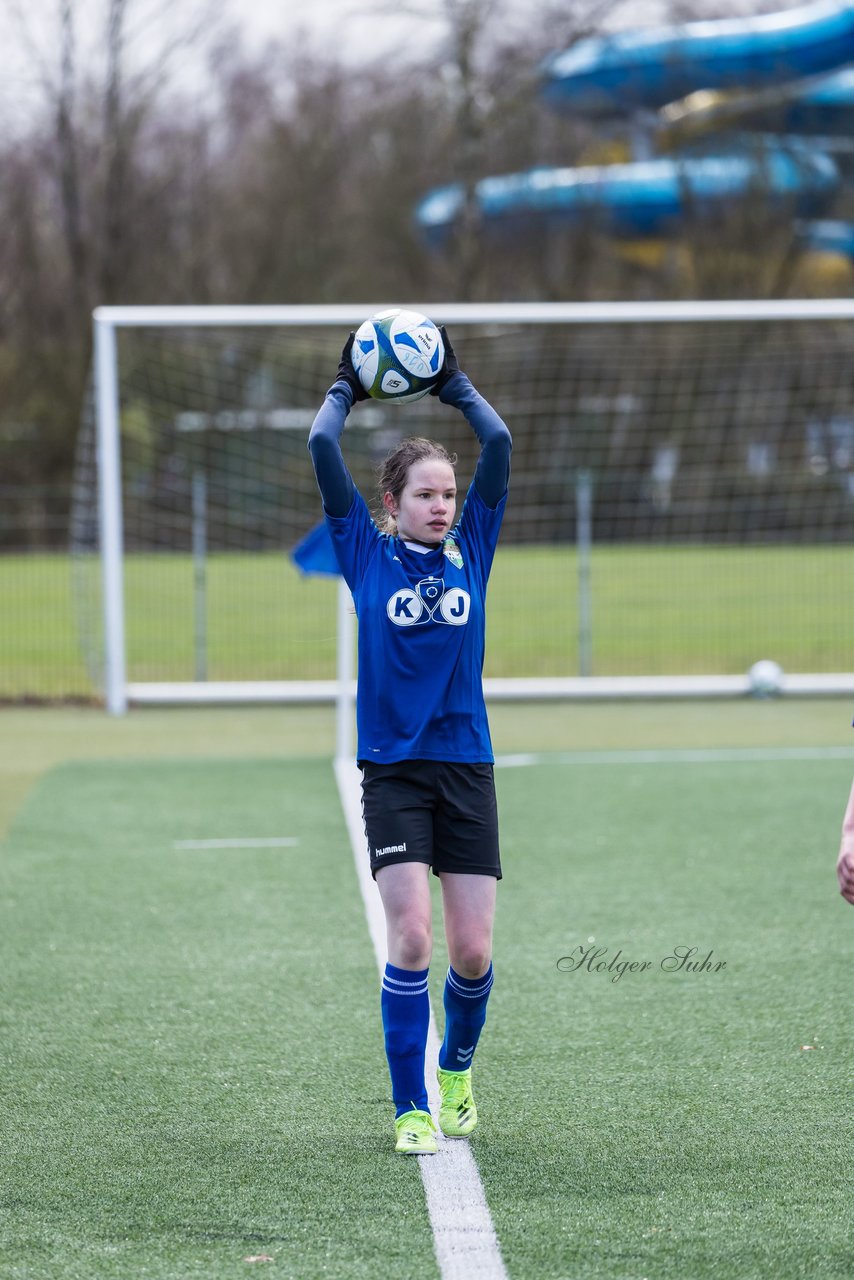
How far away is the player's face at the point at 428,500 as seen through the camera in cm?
392

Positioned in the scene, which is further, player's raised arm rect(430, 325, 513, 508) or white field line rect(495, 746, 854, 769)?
white field line rect(495, 746, 854, 769)

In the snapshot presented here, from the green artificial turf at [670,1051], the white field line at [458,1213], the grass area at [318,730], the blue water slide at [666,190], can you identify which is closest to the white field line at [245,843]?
the green artificial turf at [670,1051]

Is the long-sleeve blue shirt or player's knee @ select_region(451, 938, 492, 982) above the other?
the long-sleeve blue shirt

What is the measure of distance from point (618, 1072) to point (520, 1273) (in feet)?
4.54

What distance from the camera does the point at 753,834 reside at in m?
7.95

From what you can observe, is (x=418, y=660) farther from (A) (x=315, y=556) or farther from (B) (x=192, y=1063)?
(A) (x=315, y=556)

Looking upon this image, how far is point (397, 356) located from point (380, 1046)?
6.73 ft

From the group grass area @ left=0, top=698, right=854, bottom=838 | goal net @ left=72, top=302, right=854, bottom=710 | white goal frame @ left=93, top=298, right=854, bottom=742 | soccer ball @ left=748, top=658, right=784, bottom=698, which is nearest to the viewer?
grass area @ left=0, top=698, right=854, bottom=838

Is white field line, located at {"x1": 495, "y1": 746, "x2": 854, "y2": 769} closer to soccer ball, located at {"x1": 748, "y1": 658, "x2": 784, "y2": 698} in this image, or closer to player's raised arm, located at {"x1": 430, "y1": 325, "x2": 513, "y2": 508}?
soccer ball, located at {"x1": 748, "y1": 658, "x2": 784, "y2": 698}

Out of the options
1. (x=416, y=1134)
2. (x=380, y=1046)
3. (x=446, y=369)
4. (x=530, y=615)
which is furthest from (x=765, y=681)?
(x=416, y=1134)

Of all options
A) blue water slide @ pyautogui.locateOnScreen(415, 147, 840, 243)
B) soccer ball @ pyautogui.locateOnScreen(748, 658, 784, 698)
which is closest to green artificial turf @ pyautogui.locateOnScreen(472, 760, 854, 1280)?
soccer ball @ pyautogui.locateOnScreen(748, 658, 784, 698)

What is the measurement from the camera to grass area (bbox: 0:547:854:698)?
53.3 feet

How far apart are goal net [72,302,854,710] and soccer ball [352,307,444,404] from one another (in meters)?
11.2

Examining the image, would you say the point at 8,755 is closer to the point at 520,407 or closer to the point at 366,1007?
the point at 366,1007
